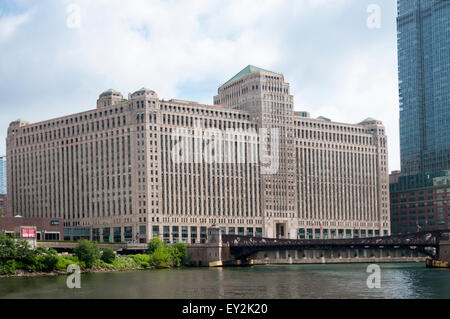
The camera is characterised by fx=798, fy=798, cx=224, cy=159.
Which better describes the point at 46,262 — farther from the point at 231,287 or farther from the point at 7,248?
the point at 231,287

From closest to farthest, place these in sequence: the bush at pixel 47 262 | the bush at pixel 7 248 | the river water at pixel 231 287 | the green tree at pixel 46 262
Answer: the river water at pixel 231 287, the bush at pixel 7 248, the green tree at pixel 46 262, the bush at pixel 47 262

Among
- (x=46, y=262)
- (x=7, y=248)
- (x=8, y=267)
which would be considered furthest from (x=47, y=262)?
(x=7, y=248)

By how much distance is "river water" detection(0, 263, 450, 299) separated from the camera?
129 metres

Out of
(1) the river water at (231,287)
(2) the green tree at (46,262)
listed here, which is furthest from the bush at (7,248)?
(1) the river water at (231,287)

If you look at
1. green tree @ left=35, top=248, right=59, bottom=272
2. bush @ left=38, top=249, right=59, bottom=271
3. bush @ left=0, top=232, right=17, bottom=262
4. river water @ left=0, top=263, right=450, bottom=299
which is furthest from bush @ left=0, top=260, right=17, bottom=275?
river water @ left=0, top=263, right=450, bottom=299

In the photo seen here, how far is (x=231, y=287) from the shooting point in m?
145

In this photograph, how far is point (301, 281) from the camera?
160250mm

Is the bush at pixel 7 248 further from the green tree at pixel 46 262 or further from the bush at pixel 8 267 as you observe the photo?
the green tree at pixel 46 262

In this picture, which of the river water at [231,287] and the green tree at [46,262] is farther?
the green tree at [46,262]

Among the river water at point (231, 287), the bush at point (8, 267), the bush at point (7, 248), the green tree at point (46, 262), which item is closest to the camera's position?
the river water at point (231, 287)

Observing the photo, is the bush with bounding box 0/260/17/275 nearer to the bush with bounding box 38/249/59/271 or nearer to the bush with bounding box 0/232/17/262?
the bush with bounding box 0/232/17/262

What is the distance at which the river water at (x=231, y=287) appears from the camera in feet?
424
